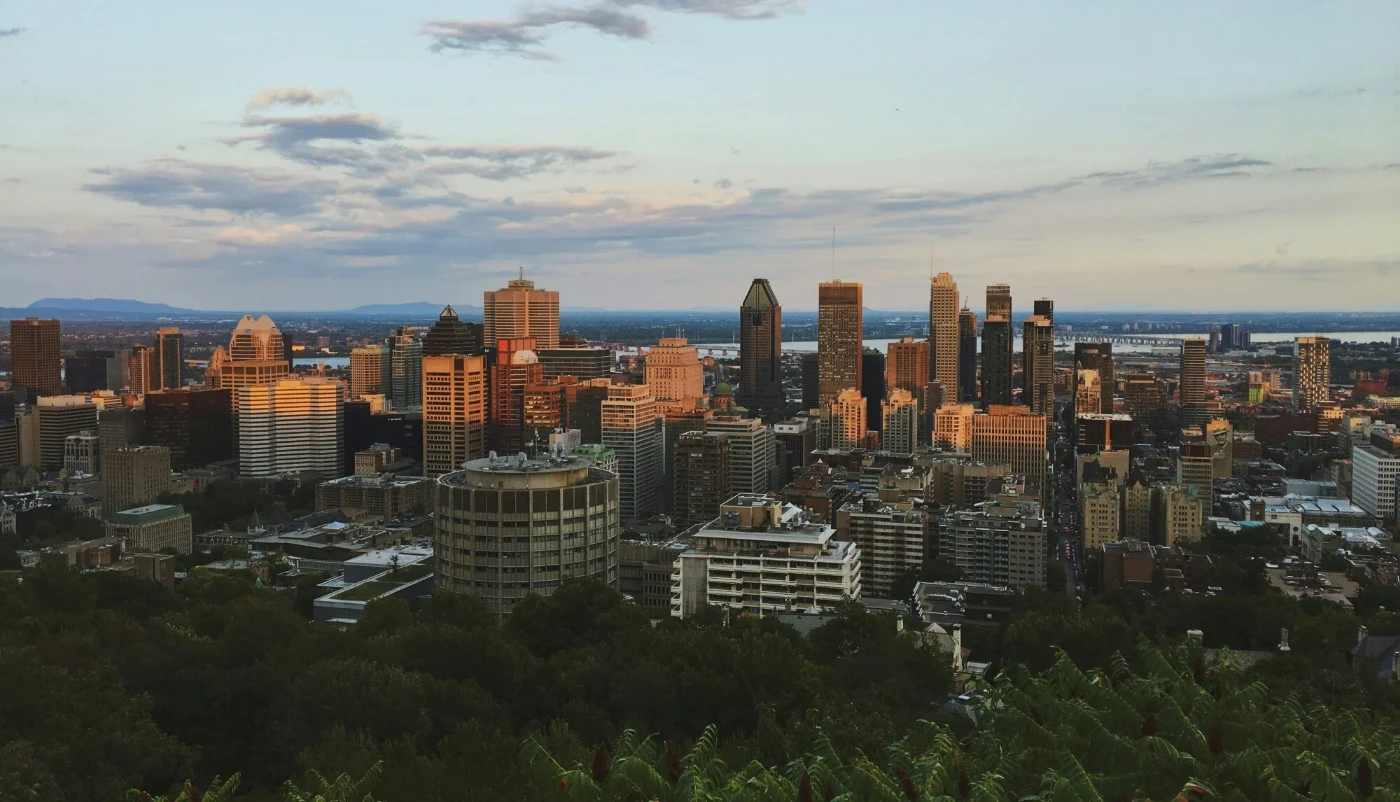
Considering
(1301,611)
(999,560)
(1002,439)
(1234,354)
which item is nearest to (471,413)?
(1002,439)

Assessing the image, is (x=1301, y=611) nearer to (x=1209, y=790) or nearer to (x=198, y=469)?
(x=1209, y=790)

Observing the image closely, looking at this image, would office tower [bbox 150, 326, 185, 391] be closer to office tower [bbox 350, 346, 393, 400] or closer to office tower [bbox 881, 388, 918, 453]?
office tower [bbox 350, 346, 393, 400]

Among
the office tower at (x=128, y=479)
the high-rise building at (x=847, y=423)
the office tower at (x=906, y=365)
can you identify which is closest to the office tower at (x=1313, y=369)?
the office tower at (x=906, y=365)

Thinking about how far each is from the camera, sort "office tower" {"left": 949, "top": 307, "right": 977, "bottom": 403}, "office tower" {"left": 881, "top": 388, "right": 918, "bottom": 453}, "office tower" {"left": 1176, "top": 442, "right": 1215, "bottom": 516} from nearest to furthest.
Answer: "office tower" {"left": 1176, "top": 442, "right": 1215, "bottom": 516} < "office tower" {"left": 881, "top": 388, "right": 918, "bottom": 453} < "office tower" {"left": 949, "top": 307, "right": 977, "bottom": 403}

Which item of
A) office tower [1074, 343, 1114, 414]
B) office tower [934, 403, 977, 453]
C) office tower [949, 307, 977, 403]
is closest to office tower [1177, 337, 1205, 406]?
office tower [1074, 343, 1114, 414]

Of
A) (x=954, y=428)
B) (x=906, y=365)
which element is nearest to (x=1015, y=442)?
(x=954, y=428)

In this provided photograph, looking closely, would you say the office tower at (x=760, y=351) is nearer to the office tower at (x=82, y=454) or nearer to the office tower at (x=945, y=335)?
the office tower at (x=945, y=335)
